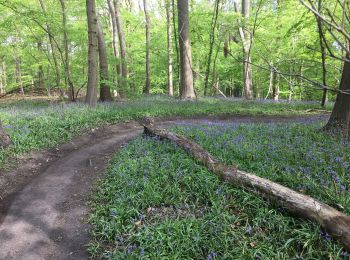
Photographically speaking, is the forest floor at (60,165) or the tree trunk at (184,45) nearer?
the forest floor at (60,165)

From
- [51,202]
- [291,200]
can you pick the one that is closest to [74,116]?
[51,202]

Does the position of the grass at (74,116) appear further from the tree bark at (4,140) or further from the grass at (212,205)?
the grass at (212,205)

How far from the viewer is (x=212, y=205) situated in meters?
4.42

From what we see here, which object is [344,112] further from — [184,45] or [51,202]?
[184,45]

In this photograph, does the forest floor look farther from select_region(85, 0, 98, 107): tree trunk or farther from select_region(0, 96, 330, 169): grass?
select_region(85, 0, 98, 107): tree trunk

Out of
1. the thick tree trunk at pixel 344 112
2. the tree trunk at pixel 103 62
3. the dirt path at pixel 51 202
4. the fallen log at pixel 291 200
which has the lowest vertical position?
the dirt path at pixel 51 202

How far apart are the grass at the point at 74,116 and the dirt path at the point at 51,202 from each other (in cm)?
55

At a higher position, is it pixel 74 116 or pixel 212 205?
pixel 74 116

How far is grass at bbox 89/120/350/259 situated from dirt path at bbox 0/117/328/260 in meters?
0.39

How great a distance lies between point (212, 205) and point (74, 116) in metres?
7.72

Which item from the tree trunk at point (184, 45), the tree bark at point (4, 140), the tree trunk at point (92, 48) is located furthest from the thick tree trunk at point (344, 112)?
the tree trunk at point (92, 48)

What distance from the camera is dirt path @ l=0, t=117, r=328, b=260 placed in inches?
157

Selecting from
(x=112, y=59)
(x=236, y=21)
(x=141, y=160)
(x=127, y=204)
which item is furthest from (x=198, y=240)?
(x=112, y=59)

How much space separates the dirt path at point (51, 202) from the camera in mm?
3988
